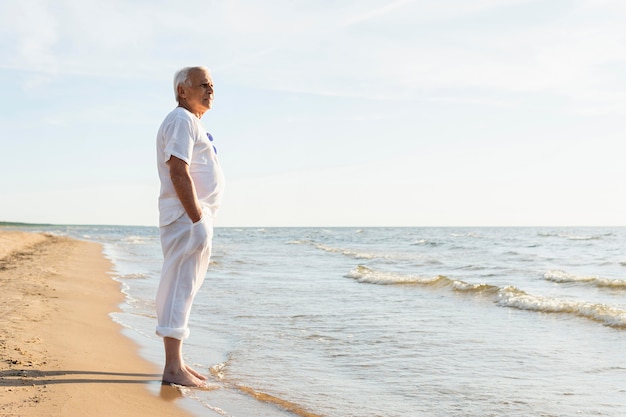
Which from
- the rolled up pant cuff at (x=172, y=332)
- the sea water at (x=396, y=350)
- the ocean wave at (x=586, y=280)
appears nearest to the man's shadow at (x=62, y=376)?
the sea water at (x=396, y=350)

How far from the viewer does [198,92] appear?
3953 mm

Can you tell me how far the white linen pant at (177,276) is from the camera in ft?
12.7

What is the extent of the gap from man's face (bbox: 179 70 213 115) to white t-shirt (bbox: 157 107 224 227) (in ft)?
0.36

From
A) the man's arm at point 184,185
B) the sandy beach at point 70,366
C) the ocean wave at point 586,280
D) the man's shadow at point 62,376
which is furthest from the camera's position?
the ocean wave at point 586,280

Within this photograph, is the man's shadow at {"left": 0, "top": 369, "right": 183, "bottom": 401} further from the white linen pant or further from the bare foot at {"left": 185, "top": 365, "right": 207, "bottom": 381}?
the white linen pant

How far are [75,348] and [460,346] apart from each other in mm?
3357

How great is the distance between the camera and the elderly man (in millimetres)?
3766

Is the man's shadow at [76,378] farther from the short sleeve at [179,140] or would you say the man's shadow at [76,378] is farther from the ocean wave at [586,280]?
the ocean wave at [586,280]

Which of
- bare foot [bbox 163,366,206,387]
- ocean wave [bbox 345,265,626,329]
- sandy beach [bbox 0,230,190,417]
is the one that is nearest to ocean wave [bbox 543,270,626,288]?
ocean wave [bbox 345,265,626,329]

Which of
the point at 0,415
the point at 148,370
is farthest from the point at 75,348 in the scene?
the point at 0,415

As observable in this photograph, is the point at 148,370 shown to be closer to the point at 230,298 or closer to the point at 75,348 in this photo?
the point at 75,348

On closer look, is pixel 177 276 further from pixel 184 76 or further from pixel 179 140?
pixel 184 76

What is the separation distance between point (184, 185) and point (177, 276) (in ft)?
1.93

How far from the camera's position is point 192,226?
380 cm
